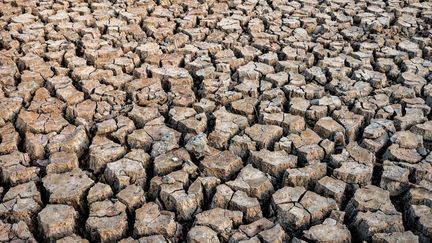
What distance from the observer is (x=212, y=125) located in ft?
8.00

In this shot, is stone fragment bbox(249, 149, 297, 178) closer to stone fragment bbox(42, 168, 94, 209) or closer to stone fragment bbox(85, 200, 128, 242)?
stone fragment bbox(85, 200, 128, 242)

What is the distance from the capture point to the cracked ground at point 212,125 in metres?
1.86

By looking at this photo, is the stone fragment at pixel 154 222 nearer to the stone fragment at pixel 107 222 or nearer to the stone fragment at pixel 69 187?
the stone fragment at pixel 107 222

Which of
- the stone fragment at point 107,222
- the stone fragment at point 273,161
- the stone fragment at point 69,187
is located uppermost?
the stone fragment at point 273,161

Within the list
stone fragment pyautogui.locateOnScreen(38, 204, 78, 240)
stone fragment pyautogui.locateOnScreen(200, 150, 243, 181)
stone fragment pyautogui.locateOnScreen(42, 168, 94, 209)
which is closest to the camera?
stone fragment pyautogui.locateOnScreen(38, 204, 78, 240)

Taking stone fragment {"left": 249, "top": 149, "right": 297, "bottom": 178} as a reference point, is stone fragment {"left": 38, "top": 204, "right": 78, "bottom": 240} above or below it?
below

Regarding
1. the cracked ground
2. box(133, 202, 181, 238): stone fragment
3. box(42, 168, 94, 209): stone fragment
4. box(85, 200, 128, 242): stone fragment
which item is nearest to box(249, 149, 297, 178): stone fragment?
the cracked ground

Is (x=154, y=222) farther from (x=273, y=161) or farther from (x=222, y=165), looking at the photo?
(x=273, y=161)

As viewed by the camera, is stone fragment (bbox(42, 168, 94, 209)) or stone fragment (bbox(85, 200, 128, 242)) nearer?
stone fragment (bbox(85, 200, 128, 242))

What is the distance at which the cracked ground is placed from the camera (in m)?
1.86

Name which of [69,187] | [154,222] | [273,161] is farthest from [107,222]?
[273,161]

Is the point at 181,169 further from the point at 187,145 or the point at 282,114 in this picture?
the point at 282,114

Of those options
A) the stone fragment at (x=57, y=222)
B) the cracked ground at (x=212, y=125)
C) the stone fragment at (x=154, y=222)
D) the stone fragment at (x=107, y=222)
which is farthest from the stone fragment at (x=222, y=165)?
the stone fragment at (x=57, y=222)

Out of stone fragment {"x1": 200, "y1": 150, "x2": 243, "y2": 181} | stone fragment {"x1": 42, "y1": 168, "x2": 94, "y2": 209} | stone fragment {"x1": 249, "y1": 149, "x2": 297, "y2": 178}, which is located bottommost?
stone fragment {"x1": 42, "y1": 168, "x2": 94, "y2": 209}
